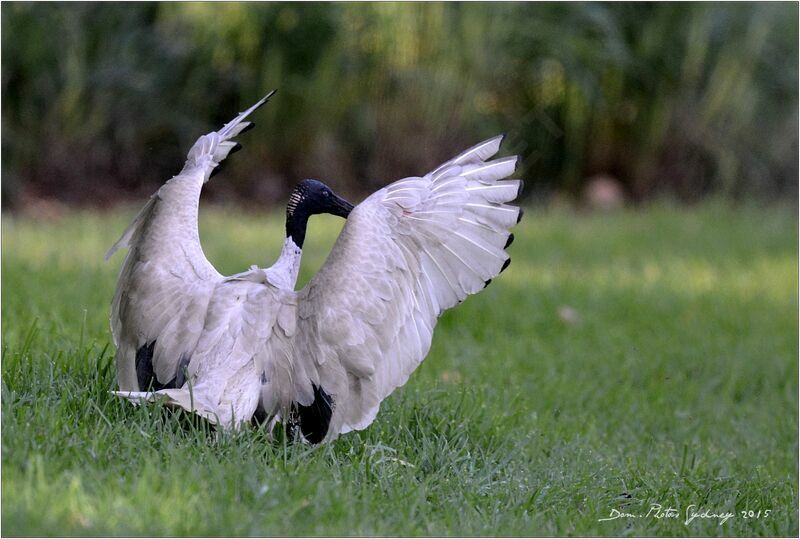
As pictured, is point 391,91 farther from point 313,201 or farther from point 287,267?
point 287,267

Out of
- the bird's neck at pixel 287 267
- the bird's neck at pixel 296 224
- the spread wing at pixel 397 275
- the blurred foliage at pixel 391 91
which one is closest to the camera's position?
the spread wing at pixel 397 275

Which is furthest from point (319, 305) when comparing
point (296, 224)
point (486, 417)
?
point (486, 417)

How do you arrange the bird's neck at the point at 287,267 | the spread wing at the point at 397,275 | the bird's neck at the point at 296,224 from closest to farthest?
1. the spread wing at the point at 397,275
2. the bird's neck at the point at 287,267
3. the bird's neck at the point at 296,224

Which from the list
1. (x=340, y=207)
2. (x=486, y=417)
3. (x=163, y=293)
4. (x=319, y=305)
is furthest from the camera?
(x=486, y=417)

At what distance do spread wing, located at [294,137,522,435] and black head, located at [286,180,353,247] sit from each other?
0.49 meters

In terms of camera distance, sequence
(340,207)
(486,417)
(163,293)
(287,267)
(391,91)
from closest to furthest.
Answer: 1. (163,293)
2. (287,267)
3. (340,207)
4. (486,417)
5. (391,91)

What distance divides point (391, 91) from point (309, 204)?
237 inches

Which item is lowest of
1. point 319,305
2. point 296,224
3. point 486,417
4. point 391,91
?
point 486,417

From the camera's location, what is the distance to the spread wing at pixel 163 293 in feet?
12.7

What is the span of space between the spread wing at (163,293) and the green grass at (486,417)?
6.7 inches

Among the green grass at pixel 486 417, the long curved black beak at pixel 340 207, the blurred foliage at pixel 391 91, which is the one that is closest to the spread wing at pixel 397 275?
the green grass at pixel 486 417

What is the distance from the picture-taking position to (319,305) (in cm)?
378

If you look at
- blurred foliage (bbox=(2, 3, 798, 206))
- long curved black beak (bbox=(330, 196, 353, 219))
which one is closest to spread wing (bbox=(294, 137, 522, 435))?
long curved black beak (bbox=(330, 196, 353, 219))

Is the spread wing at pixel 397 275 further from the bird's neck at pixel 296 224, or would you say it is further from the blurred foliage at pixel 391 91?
the blurred foliage at pixel 391 91
